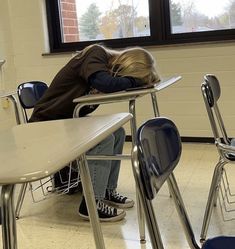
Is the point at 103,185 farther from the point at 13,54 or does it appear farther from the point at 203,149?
the point at 13,54

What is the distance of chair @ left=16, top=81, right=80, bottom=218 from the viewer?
2.28m

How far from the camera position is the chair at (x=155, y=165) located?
874 mm

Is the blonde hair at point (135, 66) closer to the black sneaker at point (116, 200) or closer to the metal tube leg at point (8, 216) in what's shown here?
the black sneaker at point (116, 200)

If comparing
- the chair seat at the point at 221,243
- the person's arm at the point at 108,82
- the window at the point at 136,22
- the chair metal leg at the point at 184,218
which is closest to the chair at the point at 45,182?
the person's arm at the point at 108,82

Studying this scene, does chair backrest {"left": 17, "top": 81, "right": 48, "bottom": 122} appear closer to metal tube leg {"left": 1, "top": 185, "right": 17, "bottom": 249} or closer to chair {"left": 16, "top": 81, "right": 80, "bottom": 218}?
chair {"left": 16, "top": 81, "right": 80, "bottom": 218}

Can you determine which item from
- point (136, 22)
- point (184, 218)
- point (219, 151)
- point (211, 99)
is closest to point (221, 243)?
point (184, 218)

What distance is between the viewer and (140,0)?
357 centimetres

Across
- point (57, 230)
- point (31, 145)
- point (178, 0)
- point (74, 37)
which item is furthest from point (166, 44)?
point (31, 145)

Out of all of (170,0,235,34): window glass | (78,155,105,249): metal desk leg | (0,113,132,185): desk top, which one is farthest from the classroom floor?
(170,0,235,34): window glass

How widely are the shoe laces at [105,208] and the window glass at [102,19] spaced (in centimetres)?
191

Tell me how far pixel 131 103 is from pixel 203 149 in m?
1.62

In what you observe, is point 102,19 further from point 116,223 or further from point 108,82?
point 116,223

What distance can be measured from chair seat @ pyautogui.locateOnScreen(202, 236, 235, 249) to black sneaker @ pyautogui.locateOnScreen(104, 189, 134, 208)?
48.3 inches

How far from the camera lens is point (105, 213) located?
2102mm
